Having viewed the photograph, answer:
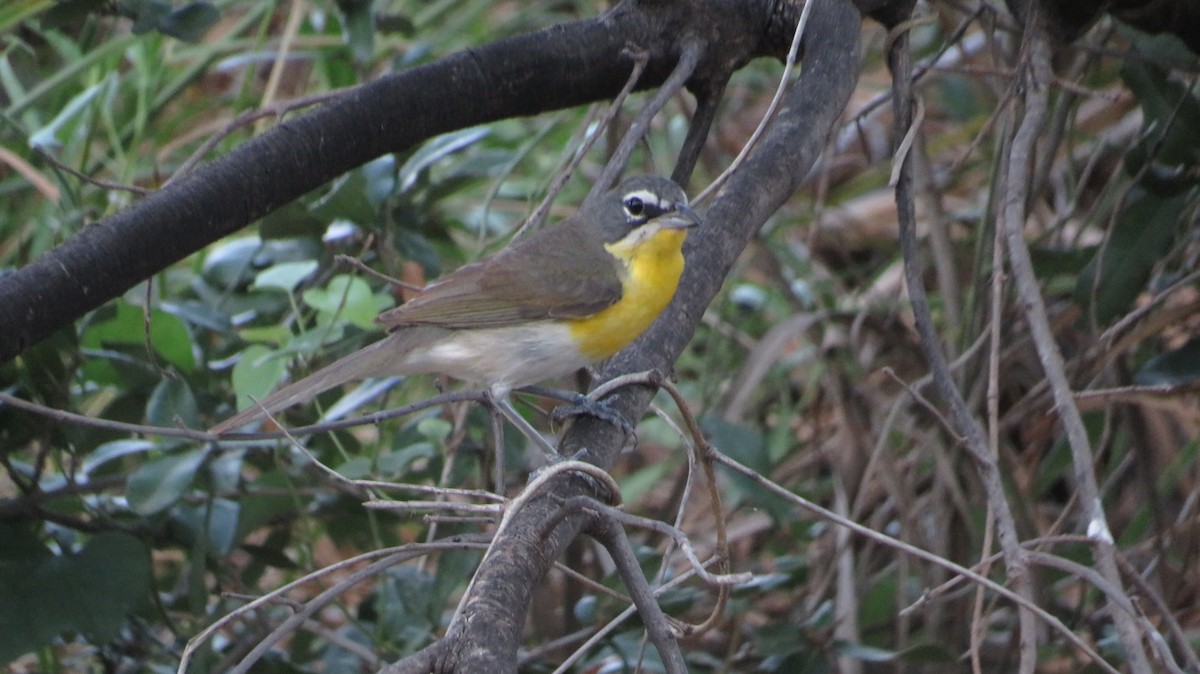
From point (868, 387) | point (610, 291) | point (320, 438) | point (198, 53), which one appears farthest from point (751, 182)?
point (198, 53)

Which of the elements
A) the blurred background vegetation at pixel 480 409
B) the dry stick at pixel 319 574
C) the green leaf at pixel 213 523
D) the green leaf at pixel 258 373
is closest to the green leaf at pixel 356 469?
the blurred background vegetation at pixel 480 409

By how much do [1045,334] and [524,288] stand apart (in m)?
1.36

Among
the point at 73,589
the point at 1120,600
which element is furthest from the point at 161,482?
the point at 1120,600

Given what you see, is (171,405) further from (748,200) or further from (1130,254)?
(1130,254)

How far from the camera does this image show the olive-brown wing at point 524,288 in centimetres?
315

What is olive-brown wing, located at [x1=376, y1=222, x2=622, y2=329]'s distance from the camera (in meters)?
3.15

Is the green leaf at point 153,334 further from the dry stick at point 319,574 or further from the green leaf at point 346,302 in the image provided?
the dry stick at point 319,574

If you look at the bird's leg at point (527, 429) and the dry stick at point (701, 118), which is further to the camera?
the dry stick at point (701, 118)

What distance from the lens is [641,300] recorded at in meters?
3.12

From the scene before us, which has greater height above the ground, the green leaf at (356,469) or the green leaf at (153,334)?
the green leaf at (153,334)

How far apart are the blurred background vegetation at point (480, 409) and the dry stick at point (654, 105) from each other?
1.70 feet

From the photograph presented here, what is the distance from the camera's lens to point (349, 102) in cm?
261

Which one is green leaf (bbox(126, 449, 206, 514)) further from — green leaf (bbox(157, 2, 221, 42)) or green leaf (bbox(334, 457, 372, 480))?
green leaf (bbox(157, 2, 221, 42))

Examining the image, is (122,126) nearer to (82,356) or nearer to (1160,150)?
(82,356)
